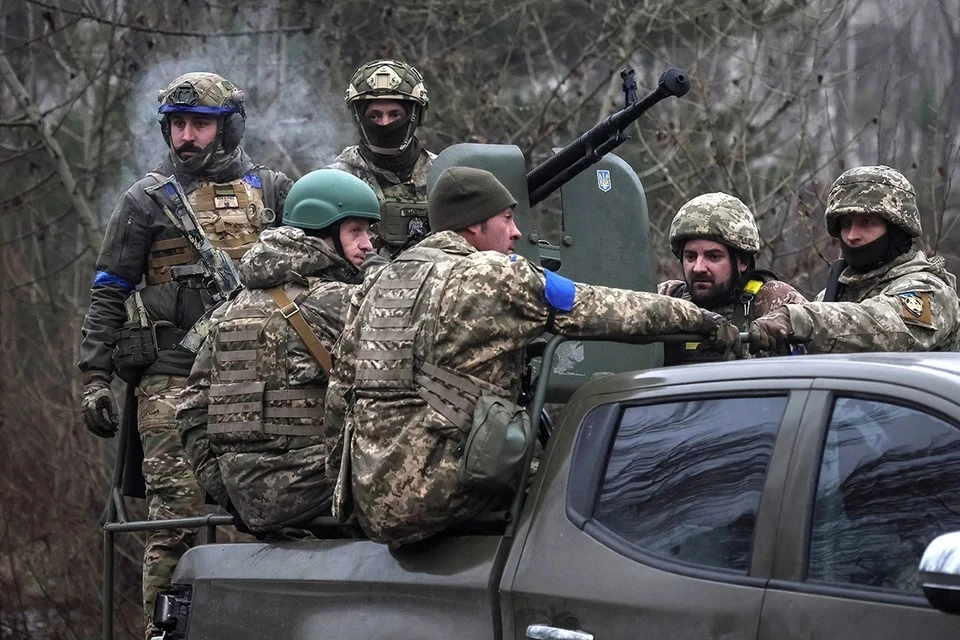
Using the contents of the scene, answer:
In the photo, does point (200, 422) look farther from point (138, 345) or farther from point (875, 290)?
point (875, 290)

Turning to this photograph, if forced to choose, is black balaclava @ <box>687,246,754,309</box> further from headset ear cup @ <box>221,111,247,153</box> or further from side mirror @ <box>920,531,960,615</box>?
side mirror @ <box>920,531,960,615</box>

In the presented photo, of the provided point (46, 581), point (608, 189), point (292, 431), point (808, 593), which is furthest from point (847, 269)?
point (46, 581)

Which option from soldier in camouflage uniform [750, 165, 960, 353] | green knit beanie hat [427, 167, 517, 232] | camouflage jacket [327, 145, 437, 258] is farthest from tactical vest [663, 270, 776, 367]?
green knit beanie hat [427, 167, 517, 232]

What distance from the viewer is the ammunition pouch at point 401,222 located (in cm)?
703

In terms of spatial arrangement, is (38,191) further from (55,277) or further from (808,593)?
(808,593)

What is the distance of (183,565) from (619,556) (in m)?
1.81

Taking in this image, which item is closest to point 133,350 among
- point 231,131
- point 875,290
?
point 231,131

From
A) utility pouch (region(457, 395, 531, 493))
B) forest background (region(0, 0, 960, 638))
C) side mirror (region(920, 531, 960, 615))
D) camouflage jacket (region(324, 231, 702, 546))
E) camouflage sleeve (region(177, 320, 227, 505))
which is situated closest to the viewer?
side mirror (region(920, 531, 960, 615))

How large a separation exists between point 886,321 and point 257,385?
79.9 inches

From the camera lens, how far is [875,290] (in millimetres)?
6012

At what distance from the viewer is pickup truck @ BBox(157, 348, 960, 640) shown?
3205 millimetres

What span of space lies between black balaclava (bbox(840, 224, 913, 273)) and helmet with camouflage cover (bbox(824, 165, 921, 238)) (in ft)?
0.12

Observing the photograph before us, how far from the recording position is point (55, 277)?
15109mm

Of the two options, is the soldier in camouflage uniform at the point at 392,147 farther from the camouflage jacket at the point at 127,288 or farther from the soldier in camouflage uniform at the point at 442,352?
the soldier in camouflage uniform at the point at 442,352
